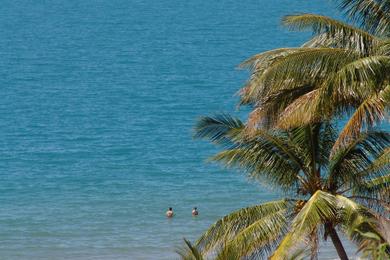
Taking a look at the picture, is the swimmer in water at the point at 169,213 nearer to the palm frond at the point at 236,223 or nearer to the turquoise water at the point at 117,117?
the turquoise water at the point at 117,117

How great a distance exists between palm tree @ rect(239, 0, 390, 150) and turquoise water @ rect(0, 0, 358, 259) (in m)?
9.08

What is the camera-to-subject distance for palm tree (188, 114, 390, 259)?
17844 millimetres

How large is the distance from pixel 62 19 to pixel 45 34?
33.5 ft

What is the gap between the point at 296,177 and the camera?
61.0 ft

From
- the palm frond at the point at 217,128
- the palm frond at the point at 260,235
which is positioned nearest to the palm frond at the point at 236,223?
the palm frond at the point at 260,235

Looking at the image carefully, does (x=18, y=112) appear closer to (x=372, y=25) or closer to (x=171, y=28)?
(x=171, y=28)

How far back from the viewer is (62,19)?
108 m

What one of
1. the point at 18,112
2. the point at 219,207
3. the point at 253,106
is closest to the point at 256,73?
the point at 253,106

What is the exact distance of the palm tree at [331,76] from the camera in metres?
17.1

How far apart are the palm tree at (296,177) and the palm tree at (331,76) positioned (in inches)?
20.6

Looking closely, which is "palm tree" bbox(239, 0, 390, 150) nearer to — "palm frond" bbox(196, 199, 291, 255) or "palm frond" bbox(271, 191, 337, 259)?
"palm frond" bbox(271, 191, 337, 259)

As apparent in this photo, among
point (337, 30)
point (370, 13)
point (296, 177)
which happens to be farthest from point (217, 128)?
point (370, 13)

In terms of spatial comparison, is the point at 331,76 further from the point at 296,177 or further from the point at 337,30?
the point at 296,177

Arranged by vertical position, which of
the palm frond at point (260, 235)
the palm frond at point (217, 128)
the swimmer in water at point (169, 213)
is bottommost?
the palm frond at point (260, 235)
